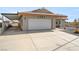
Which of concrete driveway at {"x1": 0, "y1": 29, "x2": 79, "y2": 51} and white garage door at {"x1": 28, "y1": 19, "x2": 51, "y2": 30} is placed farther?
white garage door at {"x1": 28, "y1": 19, "x2": 51, "y2": 30}

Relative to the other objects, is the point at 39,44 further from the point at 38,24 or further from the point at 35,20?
the point at 38,24

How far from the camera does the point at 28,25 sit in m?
21.1

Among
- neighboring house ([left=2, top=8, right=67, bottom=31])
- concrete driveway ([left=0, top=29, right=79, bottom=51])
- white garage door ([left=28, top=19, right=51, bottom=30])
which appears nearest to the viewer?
concrete driveway ([left=0, top=29, right=79, bottom=51])

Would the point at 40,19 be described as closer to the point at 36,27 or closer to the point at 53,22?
the point at 36,27

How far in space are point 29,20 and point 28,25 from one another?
0.82 m

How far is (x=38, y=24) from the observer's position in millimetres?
21922

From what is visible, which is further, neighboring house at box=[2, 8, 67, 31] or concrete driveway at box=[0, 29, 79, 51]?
neighboring house at box=[2, 8, 67, 31]

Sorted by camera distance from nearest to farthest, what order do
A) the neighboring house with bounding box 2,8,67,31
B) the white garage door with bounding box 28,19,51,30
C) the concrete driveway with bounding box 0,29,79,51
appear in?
the concrete driveway with bounding box 0,29,79,51 < the neighboring house with bounding box 2,8,67,31 < the white garage door with bounding box 28,19,51,30

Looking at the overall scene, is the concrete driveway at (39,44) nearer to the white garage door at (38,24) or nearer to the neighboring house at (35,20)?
the neighboring house at (35,20)

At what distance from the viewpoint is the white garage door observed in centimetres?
2130

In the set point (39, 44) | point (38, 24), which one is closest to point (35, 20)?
point (38, 24)

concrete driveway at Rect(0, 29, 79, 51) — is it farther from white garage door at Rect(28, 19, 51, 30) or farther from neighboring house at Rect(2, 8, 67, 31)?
white garage door at Rect(28, 19, 51, 30)

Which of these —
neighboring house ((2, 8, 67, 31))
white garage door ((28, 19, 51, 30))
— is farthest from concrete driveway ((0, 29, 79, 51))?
white garage door ((28, 19, 51, 30))
